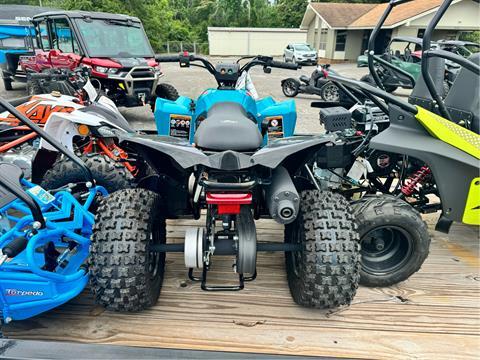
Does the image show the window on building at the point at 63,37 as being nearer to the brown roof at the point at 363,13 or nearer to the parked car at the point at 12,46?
the parked car at the point at 12,46

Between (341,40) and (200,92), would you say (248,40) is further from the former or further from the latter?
(200,92)

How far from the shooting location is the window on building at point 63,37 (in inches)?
308

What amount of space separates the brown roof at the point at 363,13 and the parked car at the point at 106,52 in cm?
2099

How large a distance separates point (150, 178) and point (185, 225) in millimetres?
934

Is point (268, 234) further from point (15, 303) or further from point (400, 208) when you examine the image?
point (15, 303)

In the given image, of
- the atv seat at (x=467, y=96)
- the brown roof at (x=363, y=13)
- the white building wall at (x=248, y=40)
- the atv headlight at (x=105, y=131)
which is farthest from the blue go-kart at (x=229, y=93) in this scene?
the white building wall at (x=248, y=40)

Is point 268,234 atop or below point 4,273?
below

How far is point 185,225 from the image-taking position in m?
3.40

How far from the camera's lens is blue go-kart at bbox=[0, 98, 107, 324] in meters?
1.80

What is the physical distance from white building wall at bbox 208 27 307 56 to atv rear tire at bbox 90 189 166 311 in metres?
32.3

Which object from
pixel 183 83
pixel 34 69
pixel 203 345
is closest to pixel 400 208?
pixel 203 345

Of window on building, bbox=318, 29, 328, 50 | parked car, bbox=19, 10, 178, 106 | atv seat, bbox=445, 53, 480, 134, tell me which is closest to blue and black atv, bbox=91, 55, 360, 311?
atv seat, bbox=445, 53, 480, 134

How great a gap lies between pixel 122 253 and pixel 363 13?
114 ft

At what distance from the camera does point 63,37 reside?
804 cm
